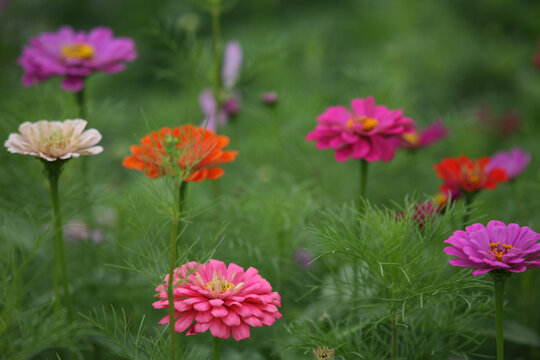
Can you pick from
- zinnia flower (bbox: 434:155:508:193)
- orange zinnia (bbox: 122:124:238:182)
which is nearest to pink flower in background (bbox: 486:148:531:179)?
zinnia flower (bbox: 434:155:508:193)

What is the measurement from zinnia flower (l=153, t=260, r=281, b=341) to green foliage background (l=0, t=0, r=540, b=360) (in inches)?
1.1

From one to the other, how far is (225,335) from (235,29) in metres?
1.74

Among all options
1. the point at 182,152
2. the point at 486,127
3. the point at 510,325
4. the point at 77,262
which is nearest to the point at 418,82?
the point at 486,127

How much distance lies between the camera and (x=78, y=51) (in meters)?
0.83

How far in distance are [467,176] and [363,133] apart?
15 centimetres

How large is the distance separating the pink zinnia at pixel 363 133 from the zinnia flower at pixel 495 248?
0.16 m

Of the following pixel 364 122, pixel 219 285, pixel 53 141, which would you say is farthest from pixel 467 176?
pixel 53 141

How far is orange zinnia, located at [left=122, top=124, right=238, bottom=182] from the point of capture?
0.51m

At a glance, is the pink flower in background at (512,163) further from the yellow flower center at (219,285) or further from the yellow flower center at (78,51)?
the yellow flower center at (78,51)

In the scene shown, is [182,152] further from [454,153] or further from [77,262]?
[454,153]

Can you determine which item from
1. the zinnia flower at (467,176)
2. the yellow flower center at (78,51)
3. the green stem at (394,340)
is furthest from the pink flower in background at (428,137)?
the yellow flower center at (78,51)

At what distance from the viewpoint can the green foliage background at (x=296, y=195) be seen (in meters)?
0.59

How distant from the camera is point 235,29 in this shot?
2070 mm

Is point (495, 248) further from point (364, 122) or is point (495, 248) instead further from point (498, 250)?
point (364, 122)
